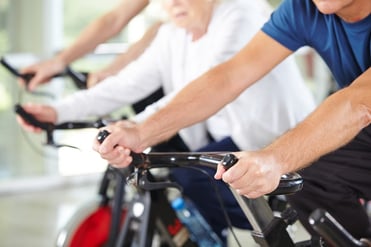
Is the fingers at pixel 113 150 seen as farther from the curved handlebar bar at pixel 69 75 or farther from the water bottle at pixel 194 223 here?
the curved handlebar bar at pixel 69 75

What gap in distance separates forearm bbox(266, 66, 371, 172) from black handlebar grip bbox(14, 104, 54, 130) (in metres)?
1.05

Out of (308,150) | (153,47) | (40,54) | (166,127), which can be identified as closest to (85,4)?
(40,54)

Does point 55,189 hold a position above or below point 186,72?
below

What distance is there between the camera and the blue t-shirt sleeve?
1804 mm

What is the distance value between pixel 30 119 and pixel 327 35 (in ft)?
3.16

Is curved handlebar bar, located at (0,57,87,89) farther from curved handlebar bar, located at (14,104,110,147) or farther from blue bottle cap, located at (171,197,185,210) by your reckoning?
blue bottle cap, located at (171,197,185,210)

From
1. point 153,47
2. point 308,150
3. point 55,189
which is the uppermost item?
point 153,47

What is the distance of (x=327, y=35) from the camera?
5.86 feet

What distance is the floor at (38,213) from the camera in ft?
12.2

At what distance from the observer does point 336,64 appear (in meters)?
1.81

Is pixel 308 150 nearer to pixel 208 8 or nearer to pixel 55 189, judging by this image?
pixel 208 8

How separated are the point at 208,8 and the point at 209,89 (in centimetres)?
55

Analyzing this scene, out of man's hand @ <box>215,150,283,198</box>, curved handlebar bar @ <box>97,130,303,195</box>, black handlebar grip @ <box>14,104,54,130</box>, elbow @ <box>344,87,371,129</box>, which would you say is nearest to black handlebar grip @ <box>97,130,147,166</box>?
curved handlebar bar @ <box>97,130,303,195</box>

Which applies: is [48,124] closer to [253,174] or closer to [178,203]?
[178,203]
